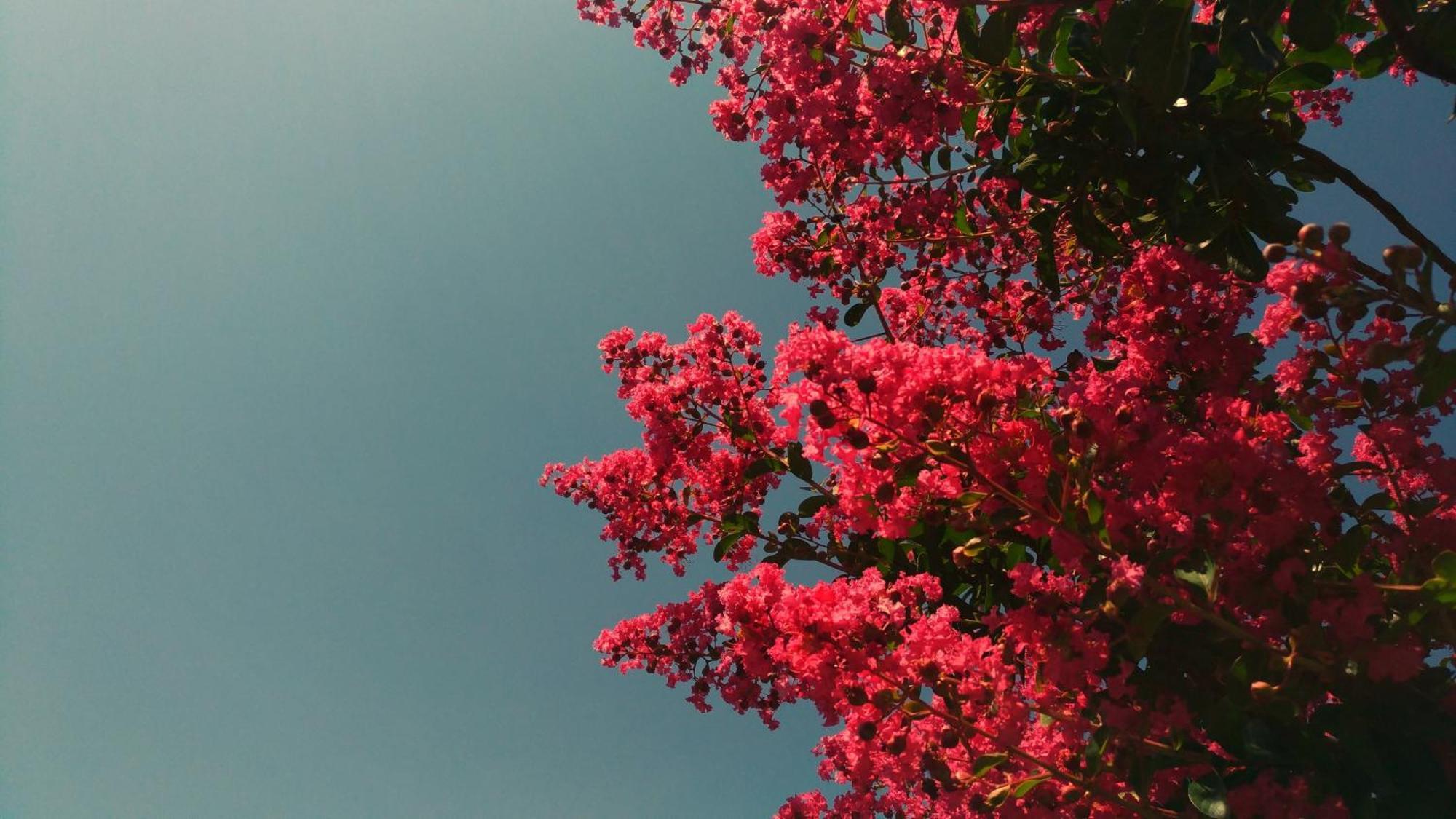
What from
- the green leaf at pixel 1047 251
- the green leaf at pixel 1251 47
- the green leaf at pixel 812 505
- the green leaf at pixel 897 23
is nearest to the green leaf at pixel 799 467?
the green leaf at pixel 812 505

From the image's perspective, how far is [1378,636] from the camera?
1.68 metres

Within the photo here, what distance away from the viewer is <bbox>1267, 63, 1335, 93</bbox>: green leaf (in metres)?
2.22

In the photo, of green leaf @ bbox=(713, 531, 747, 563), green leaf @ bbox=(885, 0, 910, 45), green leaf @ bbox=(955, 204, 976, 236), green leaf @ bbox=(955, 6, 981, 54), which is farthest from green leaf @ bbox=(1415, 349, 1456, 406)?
green leaf @ bbox=(713, 531, 747, 563)

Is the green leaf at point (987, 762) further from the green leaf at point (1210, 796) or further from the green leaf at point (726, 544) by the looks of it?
the green leaf at point (726, 544)

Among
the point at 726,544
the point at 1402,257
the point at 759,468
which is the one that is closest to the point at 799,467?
the point at 759,468

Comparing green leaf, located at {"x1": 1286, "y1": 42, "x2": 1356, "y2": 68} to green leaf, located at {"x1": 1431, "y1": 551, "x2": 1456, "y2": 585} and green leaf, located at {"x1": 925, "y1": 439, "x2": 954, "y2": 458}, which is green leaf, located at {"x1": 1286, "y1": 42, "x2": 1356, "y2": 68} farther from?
green leaf, located at {"x1": 925, "y1": 439, "x2": 954, "y2": 458}

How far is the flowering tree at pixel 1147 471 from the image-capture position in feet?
5.35

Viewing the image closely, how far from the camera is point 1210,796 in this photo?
1648 mm

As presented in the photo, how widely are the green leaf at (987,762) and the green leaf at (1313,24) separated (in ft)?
5.37

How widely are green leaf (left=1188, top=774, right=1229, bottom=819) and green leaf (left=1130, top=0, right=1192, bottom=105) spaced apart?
145 cm

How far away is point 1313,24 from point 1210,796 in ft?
5.29

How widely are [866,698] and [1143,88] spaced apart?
59.7 inches

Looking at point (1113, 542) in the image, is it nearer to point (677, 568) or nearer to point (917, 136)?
point (917, 136)

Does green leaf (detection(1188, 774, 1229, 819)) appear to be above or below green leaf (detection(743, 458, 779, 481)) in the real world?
below
